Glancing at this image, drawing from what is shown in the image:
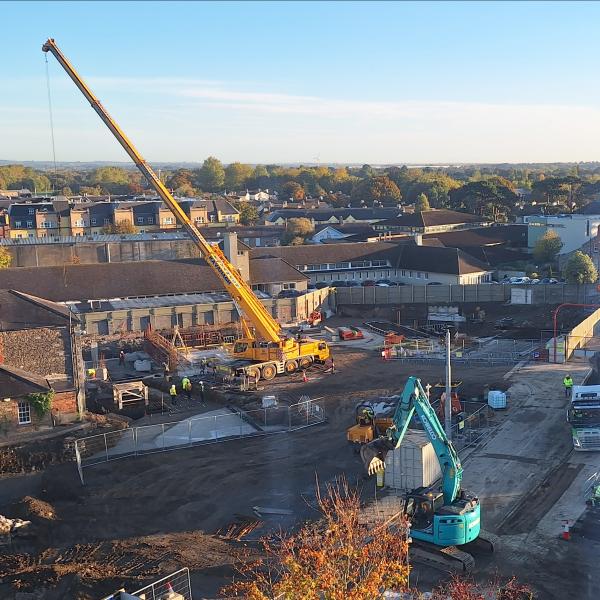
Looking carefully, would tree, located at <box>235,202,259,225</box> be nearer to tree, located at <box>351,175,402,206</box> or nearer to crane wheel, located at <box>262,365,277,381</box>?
tree, located at <box>351,175,402,206</box>

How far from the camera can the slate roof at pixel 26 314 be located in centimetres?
2989

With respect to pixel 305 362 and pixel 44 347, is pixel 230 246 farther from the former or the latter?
pixel 44 347

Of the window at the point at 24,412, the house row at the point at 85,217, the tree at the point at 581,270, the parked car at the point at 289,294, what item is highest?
the house row at the point at 85,217

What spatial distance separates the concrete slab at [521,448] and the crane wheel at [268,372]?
10.4 meters

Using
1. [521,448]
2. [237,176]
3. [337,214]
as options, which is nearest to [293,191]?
[237,176]

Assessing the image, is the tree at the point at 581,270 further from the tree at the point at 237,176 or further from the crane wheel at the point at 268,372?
the tree at the point at 237,176

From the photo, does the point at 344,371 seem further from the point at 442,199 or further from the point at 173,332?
the point at 442,199

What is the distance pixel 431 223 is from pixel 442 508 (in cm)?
5868

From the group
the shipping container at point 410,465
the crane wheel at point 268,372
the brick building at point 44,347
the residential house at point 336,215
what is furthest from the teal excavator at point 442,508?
the residential house at point 336,215

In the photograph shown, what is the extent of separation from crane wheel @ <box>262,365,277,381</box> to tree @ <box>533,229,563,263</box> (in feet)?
110

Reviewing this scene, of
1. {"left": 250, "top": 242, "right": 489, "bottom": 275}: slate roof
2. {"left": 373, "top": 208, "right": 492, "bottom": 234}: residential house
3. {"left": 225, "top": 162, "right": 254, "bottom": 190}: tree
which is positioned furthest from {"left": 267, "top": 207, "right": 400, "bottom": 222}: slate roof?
{"left": 225, "top": 162, "right": 254, "bottom": 190}: tree

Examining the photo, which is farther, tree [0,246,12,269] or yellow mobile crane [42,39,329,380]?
tree [0,246,12,269]

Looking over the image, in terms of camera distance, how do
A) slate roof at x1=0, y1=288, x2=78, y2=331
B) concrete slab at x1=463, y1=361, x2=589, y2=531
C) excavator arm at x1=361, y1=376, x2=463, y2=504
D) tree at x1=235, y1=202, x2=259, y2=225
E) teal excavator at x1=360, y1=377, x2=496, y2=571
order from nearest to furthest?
teal excavator at x1=360, y1=377, x2=496, y2=571 → excavator arm at x1=361, y1=376, x2=463, y2=504 → concrete slab at x1=463, y1=361, x2=589, y2=531 → slate roof at x1=0, y1=288, x2=78, y2=331 → tree at x1=235, y1=202, x2=259, y2=225

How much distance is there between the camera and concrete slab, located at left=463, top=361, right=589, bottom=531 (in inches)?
879
